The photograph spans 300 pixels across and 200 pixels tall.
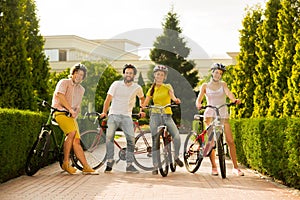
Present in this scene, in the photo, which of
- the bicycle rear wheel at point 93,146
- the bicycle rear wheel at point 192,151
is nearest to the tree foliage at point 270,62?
the bicycle rear wheel at point 192,151

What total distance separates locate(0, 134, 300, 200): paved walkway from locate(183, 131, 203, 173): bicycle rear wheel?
17 centimetres

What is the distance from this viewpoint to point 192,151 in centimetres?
1020

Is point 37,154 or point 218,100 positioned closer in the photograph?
point 37,154

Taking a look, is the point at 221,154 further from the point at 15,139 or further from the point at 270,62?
the point at 270,62

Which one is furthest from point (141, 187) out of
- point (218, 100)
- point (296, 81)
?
point (296, 81)

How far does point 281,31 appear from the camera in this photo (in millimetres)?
13797

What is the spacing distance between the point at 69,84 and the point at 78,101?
39 cm

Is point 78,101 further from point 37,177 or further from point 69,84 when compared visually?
point 37,177

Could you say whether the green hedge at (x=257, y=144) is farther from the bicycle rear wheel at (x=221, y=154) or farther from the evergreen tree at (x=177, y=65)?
the evergreen tree at (x=177, y=65)

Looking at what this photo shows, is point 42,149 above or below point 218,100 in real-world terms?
below

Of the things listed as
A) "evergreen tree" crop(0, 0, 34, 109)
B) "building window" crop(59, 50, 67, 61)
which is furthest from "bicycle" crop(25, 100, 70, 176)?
"building window" crop(59, 50, 67, 61)

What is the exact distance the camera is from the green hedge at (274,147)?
25.6 feet

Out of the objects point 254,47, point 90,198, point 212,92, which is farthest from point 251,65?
point 90,198

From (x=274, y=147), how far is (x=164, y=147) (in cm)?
191
